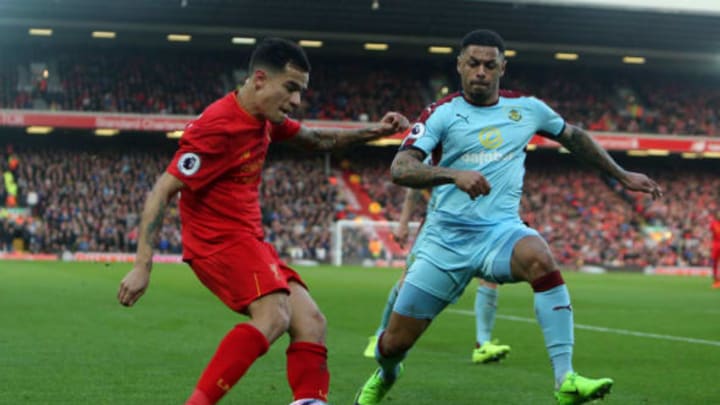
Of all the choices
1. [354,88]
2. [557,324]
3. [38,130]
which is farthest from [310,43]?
[557,324]

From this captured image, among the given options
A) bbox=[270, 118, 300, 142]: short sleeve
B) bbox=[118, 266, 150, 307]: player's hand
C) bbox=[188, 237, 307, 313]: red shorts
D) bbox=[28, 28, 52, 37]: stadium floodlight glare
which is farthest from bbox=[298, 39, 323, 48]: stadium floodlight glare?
bbox=[118, 266, 150, 307]: player's hand

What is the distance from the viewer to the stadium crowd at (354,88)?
44.2 m

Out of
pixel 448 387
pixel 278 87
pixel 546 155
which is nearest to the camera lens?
pixel 278 87

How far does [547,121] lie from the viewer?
6.59 m

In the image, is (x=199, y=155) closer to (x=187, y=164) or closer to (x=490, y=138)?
(x=187, y=164)

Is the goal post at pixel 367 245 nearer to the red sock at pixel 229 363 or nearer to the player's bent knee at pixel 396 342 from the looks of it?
the player's bent knee at pixel 396 342

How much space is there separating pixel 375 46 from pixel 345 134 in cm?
4052

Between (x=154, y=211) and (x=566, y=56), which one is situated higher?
(x=566, y=56)

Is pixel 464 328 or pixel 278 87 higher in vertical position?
pixel 278 87

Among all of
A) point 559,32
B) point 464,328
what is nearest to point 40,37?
point 559,32

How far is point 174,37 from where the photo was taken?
43.9m

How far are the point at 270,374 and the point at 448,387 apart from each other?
138cm

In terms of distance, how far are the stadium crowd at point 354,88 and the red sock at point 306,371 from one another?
39.4m

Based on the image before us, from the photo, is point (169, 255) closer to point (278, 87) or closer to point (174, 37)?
point (174, 37)
